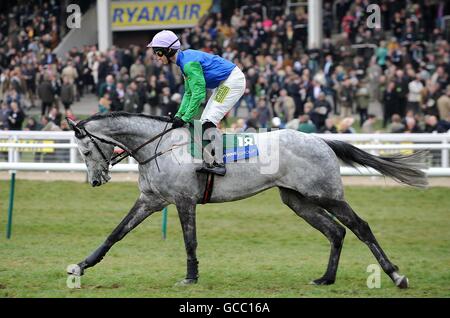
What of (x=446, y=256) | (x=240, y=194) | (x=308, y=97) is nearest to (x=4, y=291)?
(x=240, y=194)

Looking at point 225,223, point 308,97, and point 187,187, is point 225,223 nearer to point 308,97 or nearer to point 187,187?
point 187,187

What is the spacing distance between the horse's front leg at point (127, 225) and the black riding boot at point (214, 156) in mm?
499

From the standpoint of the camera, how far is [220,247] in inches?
419

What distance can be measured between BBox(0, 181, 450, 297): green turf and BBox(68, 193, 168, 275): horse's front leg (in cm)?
21

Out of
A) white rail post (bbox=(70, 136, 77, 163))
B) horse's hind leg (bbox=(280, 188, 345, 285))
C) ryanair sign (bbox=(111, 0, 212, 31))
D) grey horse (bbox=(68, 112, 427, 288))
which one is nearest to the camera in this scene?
grey horse (bbox=(68, 112, 427, 288))

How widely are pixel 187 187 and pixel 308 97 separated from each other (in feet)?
39.0

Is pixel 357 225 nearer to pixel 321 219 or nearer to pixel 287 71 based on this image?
pixel 321 219

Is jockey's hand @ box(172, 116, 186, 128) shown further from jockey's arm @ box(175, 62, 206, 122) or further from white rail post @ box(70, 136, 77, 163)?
white rail post @ box(70, 136, 77, 163)

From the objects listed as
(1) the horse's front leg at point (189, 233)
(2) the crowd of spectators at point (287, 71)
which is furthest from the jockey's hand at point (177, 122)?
(2) the crowd of spectators at point (287, 71)

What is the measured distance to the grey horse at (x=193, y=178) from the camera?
8164 millimetres

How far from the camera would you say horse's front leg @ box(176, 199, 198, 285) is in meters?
8.12

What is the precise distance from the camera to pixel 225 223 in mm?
12430

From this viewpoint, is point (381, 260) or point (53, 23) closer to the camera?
point (381, 260)

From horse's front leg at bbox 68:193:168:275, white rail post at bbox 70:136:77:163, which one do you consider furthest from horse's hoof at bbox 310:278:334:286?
white rail post at bbox 70:136:77:163
